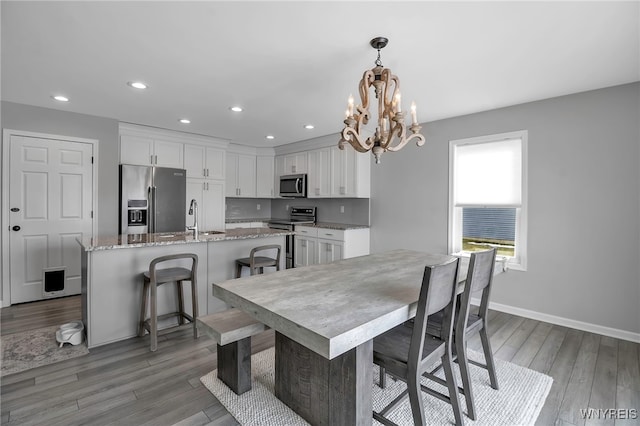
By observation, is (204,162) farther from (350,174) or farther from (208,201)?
(350,174)

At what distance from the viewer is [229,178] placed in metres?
5.93

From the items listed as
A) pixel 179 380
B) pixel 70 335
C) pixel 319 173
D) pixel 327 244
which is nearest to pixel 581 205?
pixel 327 244

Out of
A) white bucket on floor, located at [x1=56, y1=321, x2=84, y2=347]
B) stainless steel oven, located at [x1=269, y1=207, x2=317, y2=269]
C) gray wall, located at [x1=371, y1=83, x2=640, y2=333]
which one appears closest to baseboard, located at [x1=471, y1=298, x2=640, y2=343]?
gray wall, located at [x1=371, y1=83, x2=640, y2=333]

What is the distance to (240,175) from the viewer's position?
608cm

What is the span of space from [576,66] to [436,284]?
2.42 metres

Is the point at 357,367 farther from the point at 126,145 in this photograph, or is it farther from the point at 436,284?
the point at 126,145

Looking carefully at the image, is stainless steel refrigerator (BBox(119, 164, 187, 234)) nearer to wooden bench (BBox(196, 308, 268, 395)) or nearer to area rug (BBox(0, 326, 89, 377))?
area rug (BBox(0, 326, 89, 377))

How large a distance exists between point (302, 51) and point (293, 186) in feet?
12.0

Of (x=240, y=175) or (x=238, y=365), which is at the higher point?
(x=240, y=175)

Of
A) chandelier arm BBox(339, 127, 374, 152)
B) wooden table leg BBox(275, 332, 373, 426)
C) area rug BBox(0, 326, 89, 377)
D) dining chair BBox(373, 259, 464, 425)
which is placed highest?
chandelier arm BBox(339, 127, 374, 152)

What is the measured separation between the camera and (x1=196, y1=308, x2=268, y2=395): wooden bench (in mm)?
1908

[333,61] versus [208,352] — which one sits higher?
[333,61]

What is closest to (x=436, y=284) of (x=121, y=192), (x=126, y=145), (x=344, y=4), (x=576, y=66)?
(x=344, y=4)

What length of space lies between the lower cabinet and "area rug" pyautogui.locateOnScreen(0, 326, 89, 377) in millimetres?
2973
